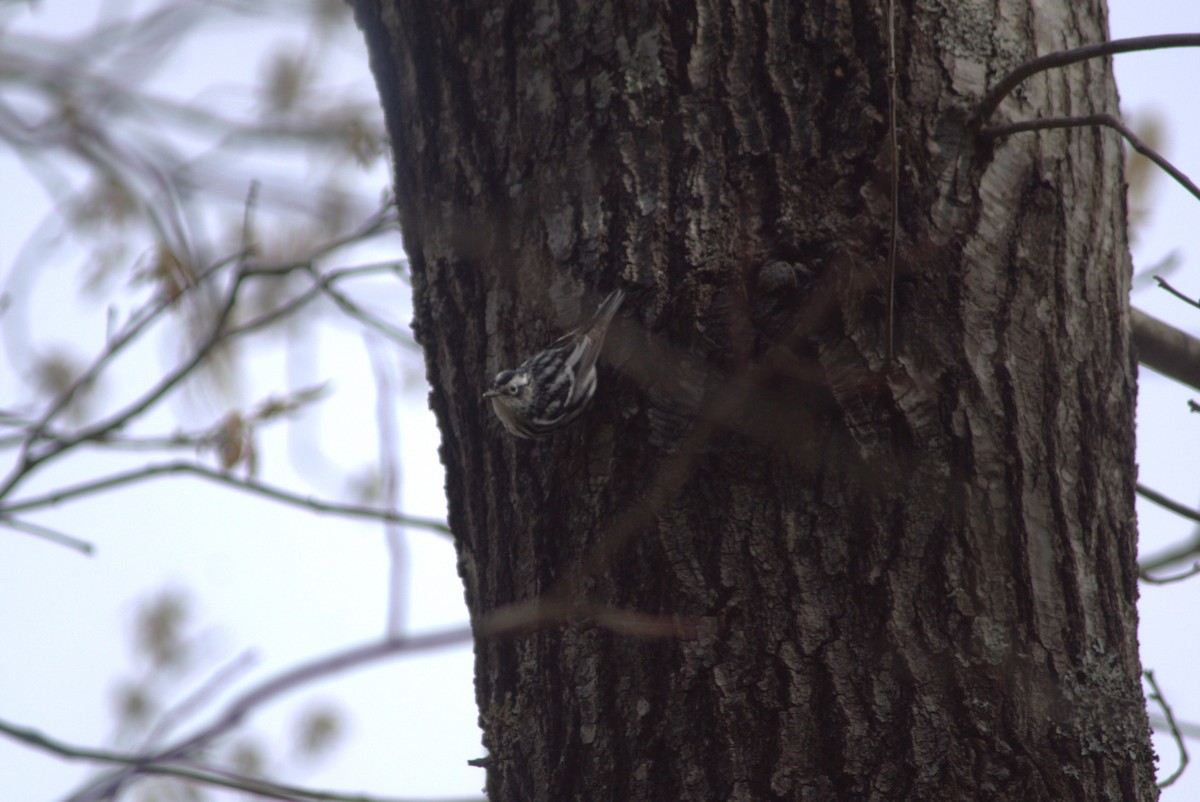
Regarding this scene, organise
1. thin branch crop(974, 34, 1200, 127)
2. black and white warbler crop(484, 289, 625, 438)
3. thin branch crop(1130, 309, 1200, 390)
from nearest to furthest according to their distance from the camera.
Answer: thin branch crop(974, 34, 1200, 127) < black and white warbler crop(484, 289, 625, 438) < thin branch crop(1130, 309, 1200, 390)

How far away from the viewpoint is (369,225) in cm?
357

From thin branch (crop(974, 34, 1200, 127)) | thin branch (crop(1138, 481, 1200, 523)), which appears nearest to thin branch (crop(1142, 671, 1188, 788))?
thin branch (crop(1138, 481, 1200, 523))

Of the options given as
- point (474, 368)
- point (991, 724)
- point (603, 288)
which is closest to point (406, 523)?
point (474, 368)

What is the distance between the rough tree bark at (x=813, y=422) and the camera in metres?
1.57

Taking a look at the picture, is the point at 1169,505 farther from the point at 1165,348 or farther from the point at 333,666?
the point at 333,666

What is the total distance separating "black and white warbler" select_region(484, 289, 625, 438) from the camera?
5.95 feet

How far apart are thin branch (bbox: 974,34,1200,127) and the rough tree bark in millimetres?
53

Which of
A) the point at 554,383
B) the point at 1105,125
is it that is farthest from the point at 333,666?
the point at 1105,125

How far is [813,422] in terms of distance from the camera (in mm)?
1646

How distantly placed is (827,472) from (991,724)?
44 cm

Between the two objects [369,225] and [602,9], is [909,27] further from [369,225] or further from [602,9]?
[369,225]

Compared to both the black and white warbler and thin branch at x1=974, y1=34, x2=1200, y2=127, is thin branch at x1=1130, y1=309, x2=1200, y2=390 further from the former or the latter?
the black and white warbler

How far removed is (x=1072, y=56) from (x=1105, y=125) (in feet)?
0.39

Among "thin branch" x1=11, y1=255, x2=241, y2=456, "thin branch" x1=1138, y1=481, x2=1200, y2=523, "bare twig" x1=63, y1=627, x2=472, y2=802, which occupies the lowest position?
"bare twig" x1=63, y1=627, x2=472, y2=802
